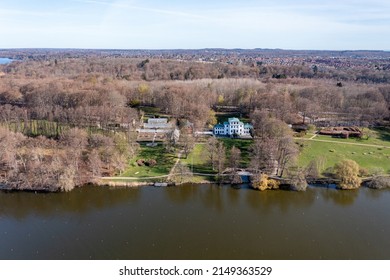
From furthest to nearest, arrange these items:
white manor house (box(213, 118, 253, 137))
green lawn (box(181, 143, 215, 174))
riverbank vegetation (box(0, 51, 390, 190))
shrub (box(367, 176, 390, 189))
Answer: white manor house (box(213, 118, 253, 137)), green lawn (box(181, 143, 215, 174)), riverbank vegetation (box(0, 51, 390, 190)), shrub (box(367, 176, 390, 189))

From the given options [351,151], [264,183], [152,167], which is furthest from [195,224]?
[351,151]

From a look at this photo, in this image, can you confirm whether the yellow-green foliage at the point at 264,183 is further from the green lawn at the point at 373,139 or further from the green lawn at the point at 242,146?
the green lawn at the point at 373,139

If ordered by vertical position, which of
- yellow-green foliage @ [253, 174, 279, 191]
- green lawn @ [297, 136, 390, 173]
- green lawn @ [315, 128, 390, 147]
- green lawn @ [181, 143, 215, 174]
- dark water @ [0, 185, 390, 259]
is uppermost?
green lawn @ [315, 128, 390, 147]

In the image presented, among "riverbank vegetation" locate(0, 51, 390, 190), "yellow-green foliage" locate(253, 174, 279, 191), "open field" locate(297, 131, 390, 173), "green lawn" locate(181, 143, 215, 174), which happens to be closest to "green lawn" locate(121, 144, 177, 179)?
"riverbank vegetation" locate(0, 51, 390, 190)

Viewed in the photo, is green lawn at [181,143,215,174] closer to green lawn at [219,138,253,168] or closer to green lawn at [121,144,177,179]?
green lawn at [121,144,177,179]

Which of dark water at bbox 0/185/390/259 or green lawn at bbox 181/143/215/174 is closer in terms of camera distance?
dark water at bbox 0/185/390/259

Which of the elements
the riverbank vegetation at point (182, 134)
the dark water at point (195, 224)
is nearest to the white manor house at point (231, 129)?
the riverbank vegetation at point (182, 134)

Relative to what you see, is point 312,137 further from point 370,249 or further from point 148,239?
point 148,239
